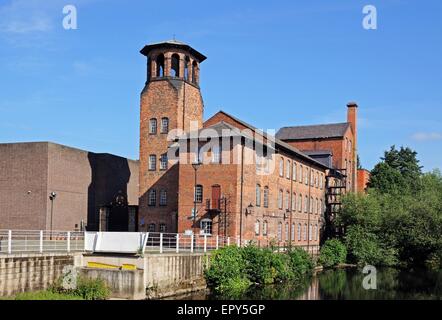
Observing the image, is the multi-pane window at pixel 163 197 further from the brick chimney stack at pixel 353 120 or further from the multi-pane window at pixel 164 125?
the brick chimney stack at pixel 353 120

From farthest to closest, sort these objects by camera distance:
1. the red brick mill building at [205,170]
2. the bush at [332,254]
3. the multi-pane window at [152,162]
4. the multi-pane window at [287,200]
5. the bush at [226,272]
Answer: the bush at [332,254] < the multi-pane window at [287,200] < the multi-pane window at [152,162] < the red brick mill building at [205,170] < the bush at [226,272]

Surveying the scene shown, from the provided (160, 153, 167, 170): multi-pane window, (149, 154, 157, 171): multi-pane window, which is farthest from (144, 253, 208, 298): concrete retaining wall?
(149, 154, 157, 171): multi-pane window

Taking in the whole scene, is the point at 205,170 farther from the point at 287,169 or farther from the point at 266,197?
the point at 287,169

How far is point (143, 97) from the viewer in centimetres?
4103

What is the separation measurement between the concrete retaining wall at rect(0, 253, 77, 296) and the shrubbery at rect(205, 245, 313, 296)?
8.47 meters

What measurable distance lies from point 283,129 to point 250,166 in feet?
88.5

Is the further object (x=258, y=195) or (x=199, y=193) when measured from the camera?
(x=258, y=195)

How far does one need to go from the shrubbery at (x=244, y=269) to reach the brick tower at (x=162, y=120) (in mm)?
8733

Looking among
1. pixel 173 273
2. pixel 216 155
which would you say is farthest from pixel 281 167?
pixel 173 273

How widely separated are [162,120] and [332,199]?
24112mm

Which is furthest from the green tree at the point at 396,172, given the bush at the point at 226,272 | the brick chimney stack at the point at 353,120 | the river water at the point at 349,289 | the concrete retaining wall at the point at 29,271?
the concrete retaining wall at the point at 29,271

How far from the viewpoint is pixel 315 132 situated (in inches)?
2400

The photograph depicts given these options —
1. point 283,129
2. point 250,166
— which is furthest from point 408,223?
point 283,129

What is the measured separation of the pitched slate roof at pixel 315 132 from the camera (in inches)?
2355
